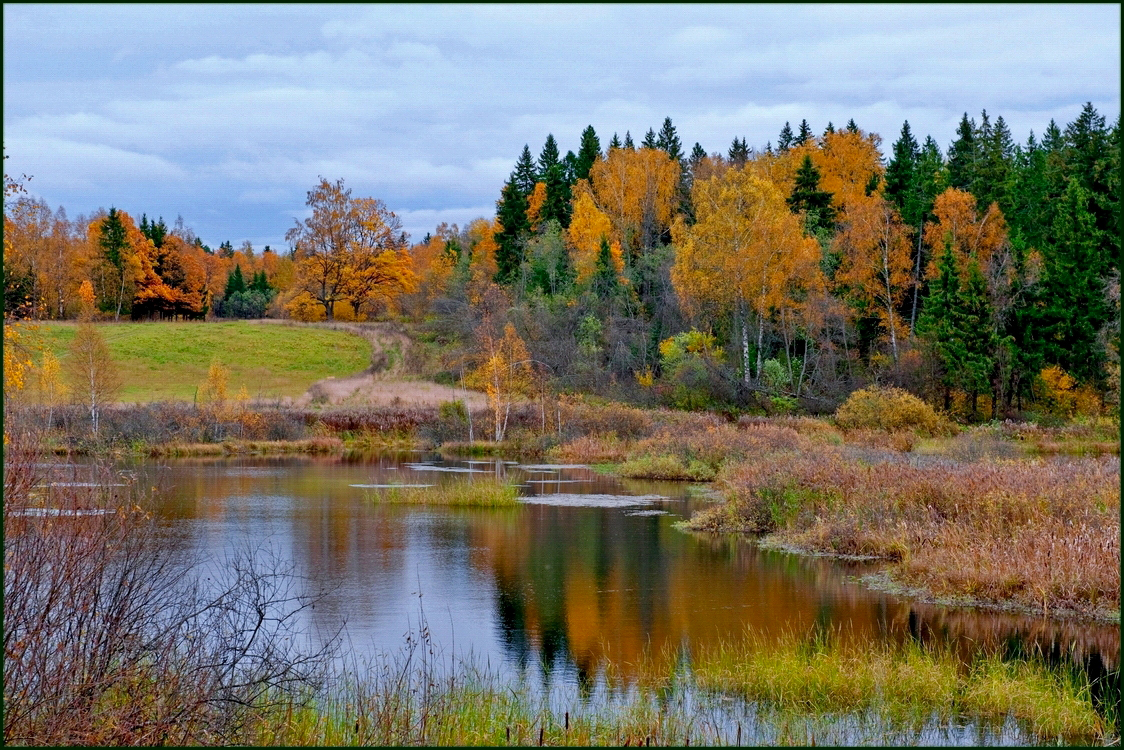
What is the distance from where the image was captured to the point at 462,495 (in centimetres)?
2930

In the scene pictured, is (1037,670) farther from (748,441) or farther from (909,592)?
(748,441)

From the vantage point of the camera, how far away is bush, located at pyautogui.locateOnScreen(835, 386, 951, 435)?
41.3 m

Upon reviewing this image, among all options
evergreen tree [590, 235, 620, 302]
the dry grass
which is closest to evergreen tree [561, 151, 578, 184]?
evergreen tree [590, 235, 620, 302]

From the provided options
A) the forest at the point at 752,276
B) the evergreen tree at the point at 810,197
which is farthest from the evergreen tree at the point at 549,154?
the evergreen tree at the point at 810,197

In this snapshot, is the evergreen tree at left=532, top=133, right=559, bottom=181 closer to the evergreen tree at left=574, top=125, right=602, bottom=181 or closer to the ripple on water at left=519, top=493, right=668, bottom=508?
the evergreen tree at left=574, top=125, right=602, bottom=181

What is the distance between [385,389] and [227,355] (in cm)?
1357

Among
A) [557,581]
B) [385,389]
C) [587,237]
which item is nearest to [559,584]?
[557,581]

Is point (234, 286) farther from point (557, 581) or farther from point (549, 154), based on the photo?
point (557, 581)

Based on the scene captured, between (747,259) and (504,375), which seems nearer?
(504,375)

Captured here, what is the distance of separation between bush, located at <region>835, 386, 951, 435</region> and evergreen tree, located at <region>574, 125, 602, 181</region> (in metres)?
35.6

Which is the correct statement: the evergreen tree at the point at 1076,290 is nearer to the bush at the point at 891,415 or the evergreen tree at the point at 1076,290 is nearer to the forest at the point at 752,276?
the forest at the point at 752,276

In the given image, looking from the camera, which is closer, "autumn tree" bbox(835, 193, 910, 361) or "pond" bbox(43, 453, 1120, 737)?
"pond" bbox(43, 453, 1120, 737)

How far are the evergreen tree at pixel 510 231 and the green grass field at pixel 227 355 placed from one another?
1097 centimetres

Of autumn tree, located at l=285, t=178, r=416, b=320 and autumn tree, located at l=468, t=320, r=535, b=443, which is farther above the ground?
autumn tree, located at l=285, t=178, r=416, b=320
